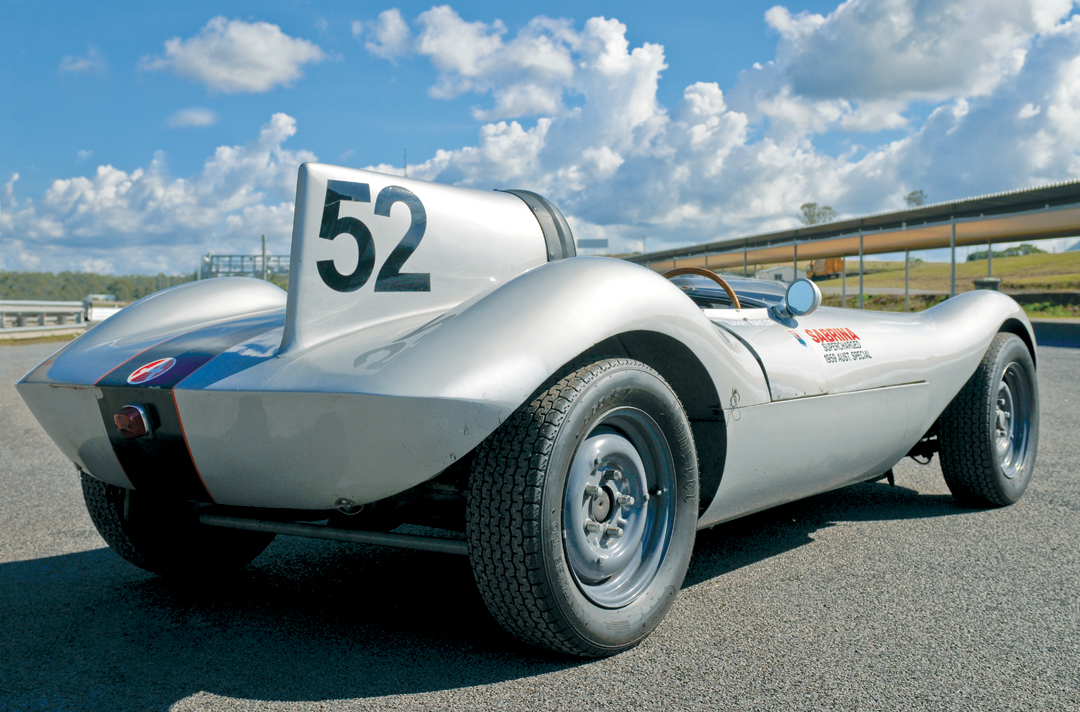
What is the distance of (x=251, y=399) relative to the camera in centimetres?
202

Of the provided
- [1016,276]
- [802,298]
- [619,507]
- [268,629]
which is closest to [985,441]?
[802,298]

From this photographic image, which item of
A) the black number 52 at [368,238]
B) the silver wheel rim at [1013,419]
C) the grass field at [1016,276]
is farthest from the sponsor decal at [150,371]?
the grass field at [1016,276]

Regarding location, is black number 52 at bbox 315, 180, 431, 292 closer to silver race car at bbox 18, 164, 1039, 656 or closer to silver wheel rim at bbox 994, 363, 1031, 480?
silver race car at bbox 18, 164, 1039, 656

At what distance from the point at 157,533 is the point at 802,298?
8.50 ft

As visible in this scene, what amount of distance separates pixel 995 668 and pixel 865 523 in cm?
165

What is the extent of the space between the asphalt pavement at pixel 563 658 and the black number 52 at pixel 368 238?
105 centimetres

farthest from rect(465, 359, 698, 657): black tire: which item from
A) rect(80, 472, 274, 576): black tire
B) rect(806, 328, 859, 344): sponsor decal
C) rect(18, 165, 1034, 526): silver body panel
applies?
rect(80, 472, 274, 576): black tire

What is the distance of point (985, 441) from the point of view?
391cm

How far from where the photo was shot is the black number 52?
224cm

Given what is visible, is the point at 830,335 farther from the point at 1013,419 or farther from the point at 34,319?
the point at 34,319

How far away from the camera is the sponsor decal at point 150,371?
225 centimetres

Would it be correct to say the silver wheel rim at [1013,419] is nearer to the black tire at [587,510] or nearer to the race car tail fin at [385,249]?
the black tire at [587,510]

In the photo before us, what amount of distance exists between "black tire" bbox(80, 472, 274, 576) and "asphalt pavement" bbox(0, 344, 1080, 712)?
10 centimetres

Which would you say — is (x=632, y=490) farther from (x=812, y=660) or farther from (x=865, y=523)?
(x=865, y=523)
